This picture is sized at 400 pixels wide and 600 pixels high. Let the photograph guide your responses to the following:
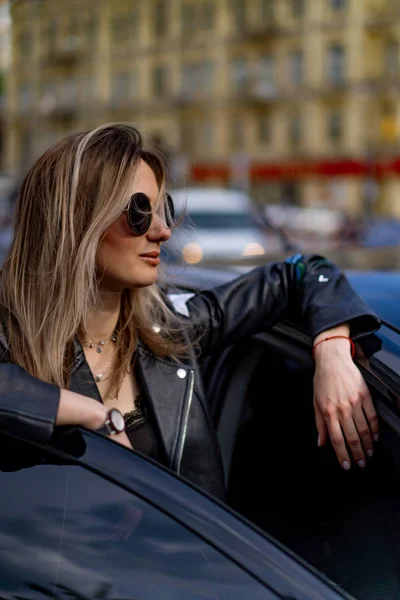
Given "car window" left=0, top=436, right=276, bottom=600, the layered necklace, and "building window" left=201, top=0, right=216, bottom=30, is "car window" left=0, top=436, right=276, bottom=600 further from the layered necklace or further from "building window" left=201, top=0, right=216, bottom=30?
"building window" left=201, top=0, right=216, bottom=30

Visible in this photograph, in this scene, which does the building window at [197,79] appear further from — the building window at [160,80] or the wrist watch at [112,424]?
the wrist watch at [112,424]

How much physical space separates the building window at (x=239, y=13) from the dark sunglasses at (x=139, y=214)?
150ft

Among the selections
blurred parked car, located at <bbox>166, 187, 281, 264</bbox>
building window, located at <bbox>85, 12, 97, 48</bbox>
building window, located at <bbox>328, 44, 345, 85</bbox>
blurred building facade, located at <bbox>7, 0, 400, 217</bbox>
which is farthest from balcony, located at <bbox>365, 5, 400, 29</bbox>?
blurred parked car, located at <bbox>166, 187, 281, 264</bbox>

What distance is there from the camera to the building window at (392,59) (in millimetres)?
42875

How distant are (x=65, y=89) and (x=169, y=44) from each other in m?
7.72

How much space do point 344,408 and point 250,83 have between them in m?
45.4

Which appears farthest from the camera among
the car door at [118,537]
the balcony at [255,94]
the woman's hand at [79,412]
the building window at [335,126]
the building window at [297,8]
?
the balcony at [255,94]

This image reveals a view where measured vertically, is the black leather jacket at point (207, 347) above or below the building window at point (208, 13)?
below

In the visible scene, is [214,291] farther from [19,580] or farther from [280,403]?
[19,580]

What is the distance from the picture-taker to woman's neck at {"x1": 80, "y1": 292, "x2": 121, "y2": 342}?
197cm

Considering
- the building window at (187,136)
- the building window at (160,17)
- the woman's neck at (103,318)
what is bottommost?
the building window at (187,136)

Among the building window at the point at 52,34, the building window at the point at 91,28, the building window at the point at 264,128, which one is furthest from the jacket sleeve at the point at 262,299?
the building window at the point at 52,34

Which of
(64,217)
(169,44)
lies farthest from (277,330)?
(169,44)

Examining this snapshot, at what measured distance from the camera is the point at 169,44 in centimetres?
4812
